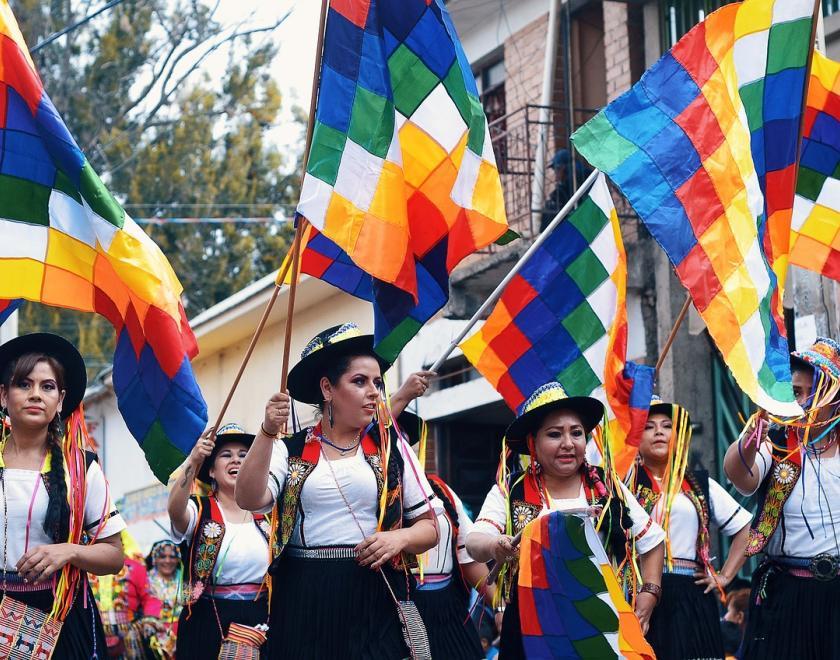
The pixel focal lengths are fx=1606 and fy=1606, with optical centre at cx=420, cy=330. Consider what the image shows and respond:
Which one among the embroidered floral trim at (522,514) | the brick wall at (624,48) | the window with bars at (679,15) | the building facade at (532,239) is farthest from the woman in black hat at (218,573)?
the brick wall at (624,48)

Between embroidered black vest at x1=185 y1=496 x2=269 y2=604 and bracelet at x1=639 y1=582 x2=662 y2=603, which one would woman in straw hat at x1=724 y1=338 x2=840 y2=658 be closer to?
bracelet at x1=639 y1=582 x2=662 y2=603

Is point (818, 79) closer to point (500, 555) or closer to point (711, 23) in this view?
point (711, 23)

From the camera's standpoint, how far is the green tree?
30.7 m

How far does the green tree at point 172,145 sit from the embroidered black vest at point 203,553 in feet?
67.0

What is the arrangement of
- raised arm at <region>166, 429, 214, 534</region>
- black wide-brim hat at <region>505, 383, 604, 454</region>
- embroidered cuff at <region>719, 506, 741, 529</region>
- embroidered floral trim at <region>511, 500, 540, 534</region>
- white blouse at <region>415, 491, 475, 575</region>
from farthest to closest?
embroidered cuff at <region>719, 506, 741, 529</region>, white blouse at <region>415, 491, 475, 575</region>, raised arm at <region>166, 429, 214, 534</region>, black wide-brim hat at <region>505, 383, 604, 454</region>, embroidered floral trim at <region>511, 500, 540, 534</region>

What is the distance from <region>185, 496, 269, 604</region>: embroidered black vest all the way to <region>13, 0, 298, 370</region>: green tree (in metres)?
20.4

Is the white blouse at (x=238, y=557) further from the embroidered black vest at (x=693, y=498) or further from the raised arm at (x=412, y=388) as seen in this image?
the embroidered black vest at (x=693, y=498)

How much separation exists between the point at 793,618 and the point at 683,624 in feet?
4.92

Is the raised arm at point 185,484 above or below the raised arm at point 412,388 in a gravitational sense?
below

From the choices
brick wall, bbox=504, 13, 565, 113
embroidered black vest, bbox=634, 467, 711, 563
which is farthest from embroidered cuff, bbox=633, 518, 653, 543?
brick wall, bbox=504, 13, 565, 113

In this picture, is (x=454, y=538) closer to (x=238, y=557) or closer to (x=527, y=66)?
(x=238, y=557)

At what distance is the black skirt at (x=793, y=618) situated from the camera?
25.1ft

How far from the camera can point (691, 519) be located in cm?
934

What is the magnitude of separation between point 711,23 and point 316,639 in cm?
374
